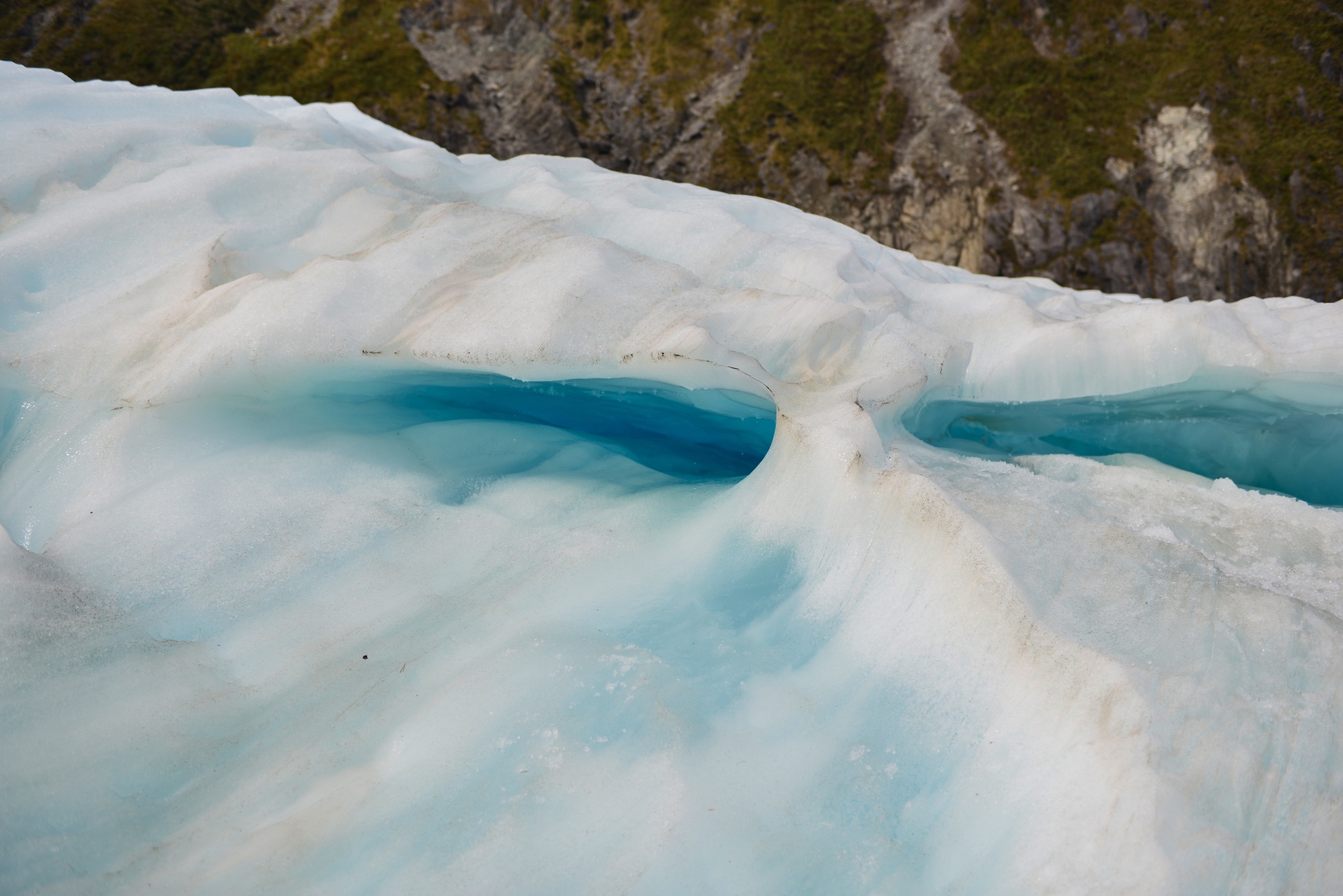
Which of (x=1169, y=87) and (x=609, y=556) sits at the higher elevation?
(x=1169, y=87)

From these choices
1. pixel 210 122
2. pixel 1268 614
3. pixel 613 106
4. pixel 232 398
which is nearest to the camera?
pixel 1268 614

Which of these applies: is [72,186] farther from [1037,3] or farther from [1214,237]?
[1037,3]

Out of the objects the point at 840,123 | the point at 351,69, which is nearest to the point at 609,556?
the point at 840,123

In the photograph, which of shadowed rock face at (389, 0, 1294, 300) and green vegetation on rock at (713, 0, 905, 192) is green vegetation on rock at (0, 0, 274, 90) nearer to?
shadowed rock face at (389, 0, 1294, 300)

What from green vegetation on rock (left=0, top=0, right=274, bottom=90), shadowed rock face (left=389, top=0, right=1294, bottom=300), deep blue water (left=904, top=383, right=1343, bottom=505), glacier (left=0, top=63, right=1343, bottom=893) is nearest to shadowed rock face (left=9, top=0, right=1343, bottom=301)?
shadowed rock face (left=389, top=0, right=1294, bottom=300)

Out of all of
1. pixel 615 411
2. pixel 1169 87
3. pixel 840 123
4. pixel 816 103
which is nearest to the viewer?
pixel 615 411

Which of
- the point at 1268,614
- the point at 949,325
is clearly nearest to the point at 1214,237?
the point at 949,325

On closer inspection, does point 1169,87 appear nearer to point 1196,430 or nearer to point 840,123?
point 840,123
